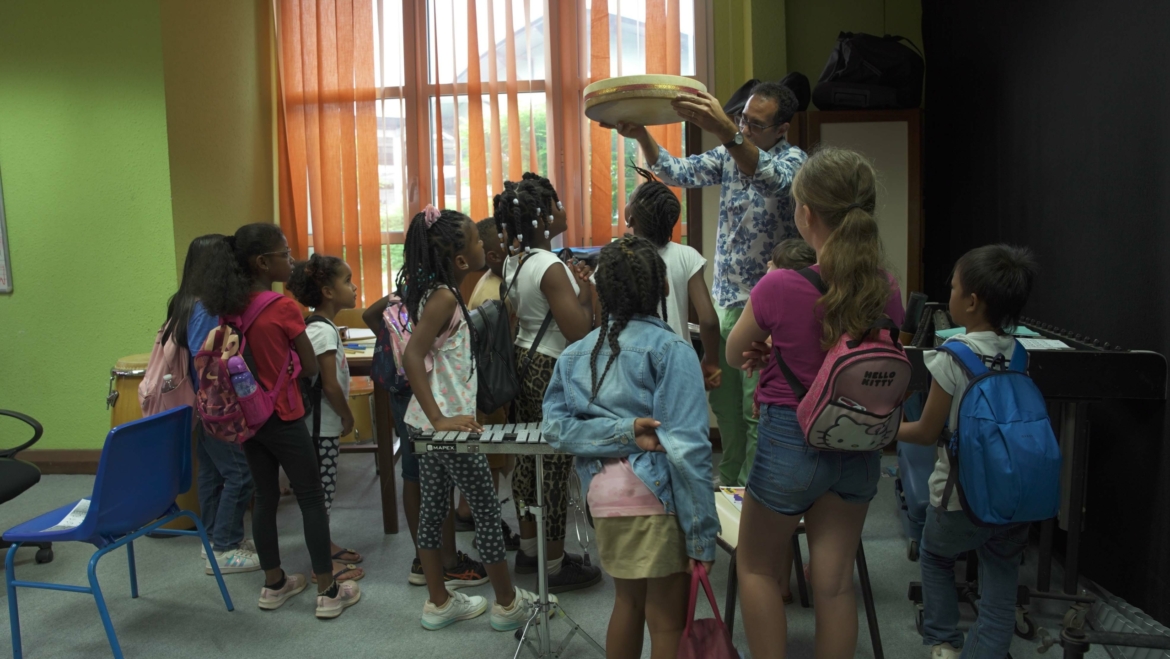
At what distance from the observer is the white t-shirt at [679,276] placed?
2.74m

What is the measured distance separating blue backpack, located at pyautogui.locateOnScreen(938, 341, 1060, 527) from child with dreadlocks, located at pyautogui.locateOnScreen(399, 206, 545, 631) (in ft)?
4.38

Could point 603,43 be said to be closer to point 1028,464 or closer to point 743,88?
point 743,88

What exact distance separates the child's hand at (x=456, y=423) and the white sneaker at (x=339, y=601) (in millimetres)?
870

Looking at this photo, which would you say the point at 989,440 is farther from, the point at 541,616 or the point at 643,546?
the point at 541,616

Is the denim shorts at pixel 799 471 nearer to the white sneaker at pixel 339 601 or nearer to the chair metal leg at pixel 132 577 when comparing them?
the white sneaker at pixel 339 601

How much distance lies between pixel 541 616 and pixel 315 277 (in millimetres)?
1574

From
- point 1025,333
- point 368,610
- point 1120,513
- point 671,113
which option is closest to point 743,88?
point 671,113

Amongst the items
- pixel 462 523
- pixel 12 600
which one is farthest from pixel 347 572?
pixel 12 600

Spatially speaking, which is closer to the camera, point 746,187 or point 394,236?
point 746,187

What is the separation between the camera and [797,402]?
71.5 inches

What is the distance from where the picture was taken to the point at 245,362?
2715 mm

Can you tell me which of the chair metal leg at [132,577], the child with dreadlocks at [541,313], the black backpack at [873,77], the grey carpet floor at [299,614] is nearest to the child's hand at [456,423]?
the child with dreadlocks at [541,313]

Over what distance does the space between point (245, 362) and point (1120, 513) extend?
2.81 m

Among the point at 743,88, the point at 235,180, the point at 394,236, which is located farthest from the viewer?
the point at 394,236
